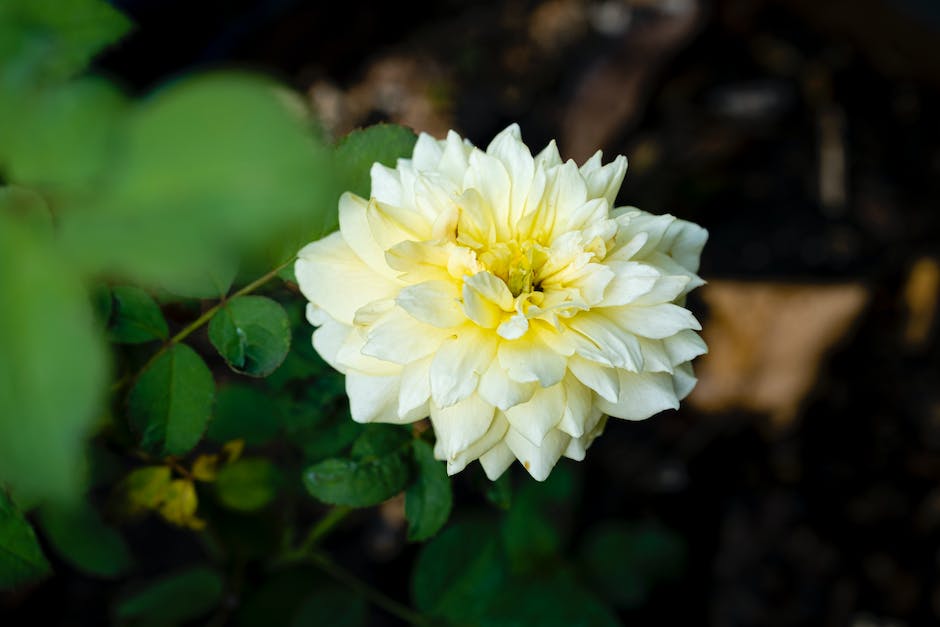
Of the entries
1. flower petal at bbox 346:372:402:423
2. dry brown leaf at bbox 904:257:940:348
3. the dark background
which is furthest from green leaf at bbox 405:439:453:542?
dry brown leaf at bbox 904:257:940:348

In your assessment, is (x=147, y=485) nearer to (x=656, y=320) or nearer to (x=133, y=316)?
(x=133, y=316)

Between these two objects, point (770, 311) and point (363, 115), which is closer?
point (770, 311)

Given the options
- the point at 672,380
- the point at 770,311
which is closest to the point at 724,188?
the point at 770,311

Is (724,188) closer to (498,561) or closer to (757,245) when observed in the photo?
(757,245)

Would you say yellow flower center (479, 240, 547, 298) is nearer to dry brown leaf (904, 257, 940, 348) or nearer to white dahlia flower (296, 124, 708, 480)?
white dahlia flower (296, 124, 708, 480)

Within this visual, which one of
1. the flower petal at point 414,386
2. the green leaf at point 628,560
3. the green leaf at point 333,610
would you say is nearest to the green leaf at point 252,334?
the flower petal at point 414,386

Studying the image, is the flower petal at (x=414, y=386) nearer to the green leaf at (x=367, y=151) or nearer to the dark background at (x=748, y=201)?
the green leaf at (x=367, y=151)

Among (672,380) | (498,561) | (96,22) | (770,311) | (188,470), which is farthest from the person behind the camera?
(770,311)
